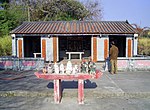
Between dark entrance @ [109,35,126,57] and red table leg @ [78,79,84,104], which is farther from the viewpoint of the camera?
dark entrance @ [109,35,126,57]

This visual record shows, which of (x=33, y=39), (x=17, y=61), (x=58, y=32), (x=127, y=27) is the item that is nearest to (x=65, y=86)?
(x=17, y=61)

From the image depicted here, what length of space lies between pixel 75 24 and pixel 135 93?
48.8ft

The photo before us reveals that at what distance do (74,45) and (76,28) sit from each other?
10.4 ft

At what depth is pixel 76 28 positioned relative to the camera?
20.9m

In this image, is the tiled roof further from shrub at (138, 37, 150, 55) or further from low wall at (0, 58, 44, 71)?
shrub at (138, 37, 150, 55)

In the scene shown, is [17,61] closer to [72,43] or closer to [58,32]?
[58,32]

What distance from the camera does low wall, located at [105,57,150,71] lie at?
50.5 ft

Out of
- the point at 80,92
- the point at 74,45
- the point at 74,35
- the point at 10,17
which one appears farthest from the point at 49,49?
the point at 10,17

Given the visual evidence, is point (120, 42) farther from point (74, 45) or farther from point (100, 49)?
point (74, 45)

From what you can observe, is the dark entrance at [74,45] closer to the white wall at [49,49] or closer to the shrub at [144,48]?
the white wall at [49,49]

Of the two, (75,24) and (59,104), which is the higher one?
(75,24)

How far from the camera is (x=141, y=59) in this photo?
15461mm

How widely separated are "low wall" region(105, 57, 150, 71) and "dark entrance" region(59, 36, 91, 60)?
8269mm

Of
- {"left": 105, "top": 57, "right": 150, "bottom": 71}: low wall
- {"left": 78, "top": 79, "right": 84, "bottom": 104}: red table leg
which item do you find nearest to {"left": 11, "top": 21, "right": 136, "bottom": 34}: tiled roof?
{"left": 105, "top": 57, "right": 150, "bottom": 71}: low wall
